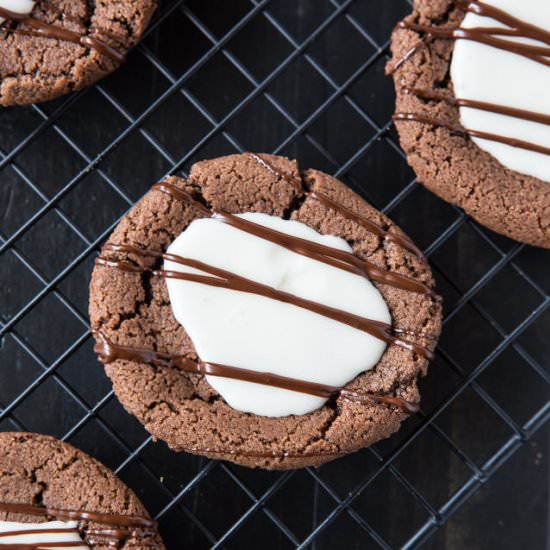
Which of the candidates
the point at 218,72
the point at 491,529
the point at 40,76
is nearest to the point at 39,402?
the point at 40,76

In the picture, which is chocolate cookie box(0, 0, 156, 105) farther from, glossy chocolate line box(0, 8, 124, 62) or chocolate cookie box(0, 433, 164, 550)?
chocolate cookie box(0, 433, 164, 550)

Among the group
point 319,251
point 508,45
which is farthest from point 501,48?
point 319,251

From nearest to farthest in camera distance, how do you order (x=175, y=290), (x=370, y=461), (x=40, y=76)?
(x=175, y=290), (x=40, y=76), (x=370, y=461)

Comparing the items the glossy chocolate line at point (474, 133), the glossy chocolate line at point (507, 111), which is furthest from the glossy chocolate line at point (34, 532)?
the glossy chocolate line at point (507, 111)

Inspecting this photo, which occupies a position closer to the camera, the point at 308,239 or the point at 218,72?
the point at 308,239

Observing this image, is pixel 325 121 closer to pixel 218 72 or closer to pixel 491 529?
pixel 218 72

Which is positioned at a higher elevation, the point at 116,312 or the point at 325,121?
the point at 325,121

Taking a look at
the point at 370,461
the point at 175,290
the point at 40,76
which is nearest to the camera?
the point at 175,290
